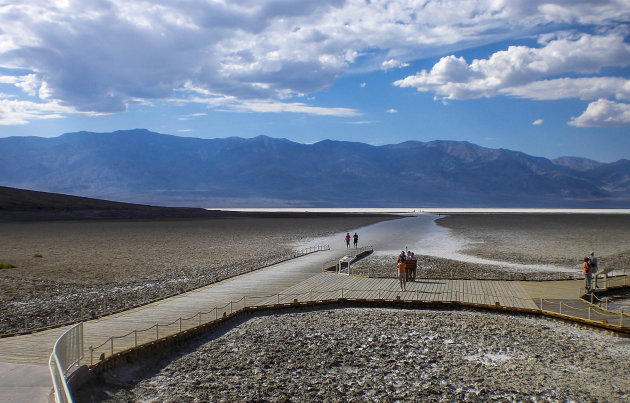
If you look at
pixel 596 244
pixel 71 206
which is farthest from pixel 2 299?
pixel 71 206

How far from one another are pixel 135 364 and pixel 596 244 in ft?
130

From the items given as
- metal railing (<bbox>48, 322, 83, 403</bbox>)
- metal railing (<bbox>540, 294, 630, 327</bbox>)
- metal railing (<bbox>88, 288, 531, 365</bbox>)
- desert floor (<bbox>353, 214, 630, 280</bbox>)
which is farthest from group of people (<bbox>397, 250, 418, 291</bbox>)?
metal railing (<bbox>48, 322, 83, 403</bbox>)

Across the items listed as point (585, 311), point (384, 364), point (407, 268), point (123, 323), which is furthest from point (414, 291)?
point (123, 323)

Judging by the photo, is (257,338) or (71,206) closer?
(257,338)

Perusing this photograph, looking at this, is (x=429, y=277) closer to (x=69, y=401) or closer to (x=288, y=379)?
(x=288, y=379)

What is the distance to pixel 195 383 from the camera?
10.8 meters

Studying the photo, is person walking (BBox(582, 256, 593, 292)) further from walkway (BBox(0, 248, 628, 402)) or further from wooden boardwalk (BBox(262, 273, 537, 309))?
wooden boardwalk (BBox(262, 273, 537, 309))

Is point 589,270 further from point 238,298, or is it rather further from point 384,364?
point 238,298

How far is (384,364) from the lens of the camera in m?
12.0

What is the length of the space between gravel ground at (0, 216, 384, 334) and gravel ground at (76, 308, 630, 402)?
4467 mm

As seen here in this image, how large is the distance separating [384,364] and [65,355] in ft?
21.3

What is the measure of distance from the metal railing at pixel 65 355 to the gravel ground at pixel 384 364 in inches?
22.7

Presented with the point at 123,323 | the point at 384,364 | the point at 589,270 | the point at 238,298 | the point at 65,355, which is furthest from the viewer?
the point at 589,270

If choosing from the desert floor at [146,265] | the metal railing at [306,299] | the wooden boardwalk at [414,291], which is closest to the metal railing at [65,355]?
the metal railing at [306,299]
